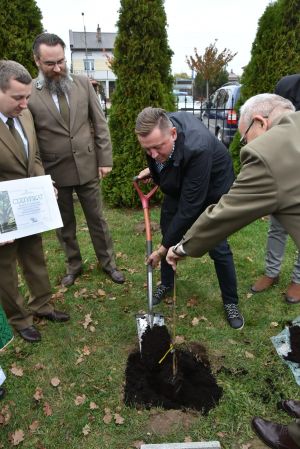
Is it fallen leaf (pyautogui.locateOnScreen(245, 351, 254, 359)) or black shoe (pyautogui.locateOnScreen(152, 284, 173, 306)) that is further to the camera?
black shoe (pyautogui.locateOnScreen(152, 284, 173, 306))

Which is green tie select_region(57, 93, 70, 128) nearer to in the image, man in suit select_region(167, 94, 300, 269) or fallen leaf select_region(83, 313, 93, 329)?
fallen leaf select_region(83, 313, 93, 329)

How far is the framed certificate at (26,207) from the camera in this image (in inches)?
108

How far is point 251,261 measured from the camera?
15.2 ft

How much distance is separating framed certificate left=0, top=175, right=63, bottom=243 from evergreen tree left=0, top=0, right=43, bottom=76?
3884 mm

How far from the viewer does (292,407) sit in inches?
101

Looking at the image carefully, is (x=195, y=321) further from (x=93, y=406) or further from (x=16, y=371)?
(x=16, y=371)

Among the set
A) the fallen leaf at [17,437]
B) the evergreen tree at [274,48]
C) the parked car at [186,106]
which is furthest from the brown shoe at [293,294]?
the parked car at [186,106]

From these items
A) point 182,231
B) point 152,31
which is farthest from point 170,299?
point 152,31

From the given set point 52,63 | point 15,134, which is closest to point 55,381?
point 15,134

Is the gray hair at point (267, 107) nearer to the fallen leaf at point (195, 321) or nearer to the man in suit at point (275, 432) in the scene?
the man in suit at point (275, 432)

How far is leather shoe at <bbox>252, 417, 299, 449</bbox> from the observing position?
7.55ft

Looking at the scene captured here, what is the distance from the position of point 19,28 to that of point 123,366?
211 inches

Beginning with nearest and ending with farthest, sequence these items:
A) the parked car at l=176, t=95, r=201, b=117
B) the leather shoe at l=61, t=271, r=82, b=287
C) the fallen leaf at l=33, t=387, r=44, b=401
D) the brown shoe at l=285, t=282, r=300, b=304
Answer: the fallen leaf at l=33, t=387, r=44, b=401, the brown shoe at l=285, t=282, r=300, b=304, the leather shoe at l=61, t=271, r=82, b=287, the parked car at l=176, t=95, r=201, b=117

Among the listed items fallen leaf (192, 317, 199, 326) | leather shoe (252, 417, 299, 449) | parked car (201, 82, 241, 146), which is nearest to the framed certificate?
fallen leaf (192, 317, 199, 326)
